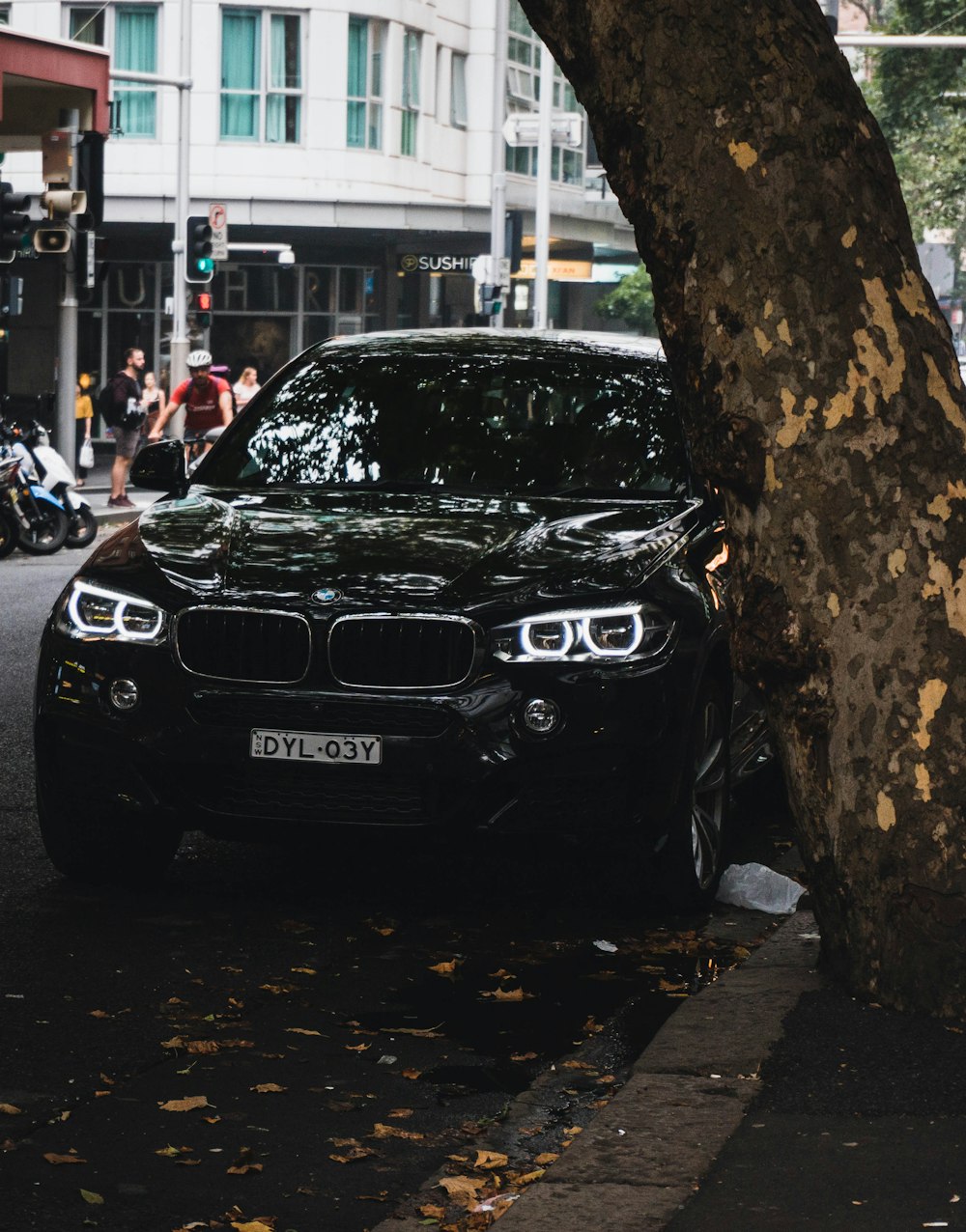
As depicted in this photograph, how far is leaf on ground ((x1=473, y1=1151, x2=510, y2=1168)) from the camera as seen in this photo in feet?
14.4

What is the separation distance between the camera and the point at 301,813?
239 inches

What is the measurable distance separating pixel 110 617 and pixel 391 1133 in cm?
210

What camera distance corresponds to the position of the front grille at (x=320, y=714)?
5.91m

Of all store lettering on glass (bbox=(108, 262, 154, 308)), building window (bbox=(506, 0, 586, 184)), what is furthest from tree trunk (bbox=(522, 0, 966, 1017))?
building window (bbox=(506, 0, 586, 184))

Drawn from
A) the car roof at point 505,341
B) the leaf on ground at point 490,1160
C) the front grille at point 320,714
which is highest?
the car roof at point 505,341

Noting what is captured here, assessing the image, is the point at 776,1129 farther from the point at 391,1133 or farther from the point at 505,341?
the point at 505,341

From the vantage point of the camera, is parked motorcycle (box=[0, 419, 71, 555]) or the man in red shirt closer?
parked motorcycle (box=[0, 419, 71, 555])

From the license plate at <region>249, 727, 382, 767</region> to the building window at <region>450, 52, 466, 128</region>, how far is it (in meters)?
44.7

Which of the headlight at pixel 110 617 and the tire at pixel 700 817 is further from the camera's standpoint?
the tire at pixel 700 817

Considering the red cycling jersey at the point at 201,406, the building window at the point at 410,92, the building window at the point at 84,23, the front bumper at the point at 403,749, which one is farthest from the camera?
the building window at the point at 410,92

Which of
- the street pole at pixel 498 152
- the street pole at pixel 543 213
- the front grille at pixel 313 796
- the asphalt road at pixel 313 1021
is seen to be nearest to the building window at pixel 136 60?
the street pole at pixel 498 152

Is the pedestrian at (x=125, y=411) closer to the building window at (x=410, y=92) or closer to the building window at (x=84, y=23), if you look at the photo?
the building window at (x=84, y=23)

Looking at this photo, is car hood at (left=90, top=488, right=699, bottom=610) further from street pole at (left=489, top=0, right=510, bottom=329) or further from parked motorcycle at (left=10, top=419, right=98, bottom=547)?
street pole at (left=489, top=0, right=510, bottom=329)

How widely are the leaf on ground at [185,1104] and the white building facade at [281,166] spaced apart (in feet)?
123
